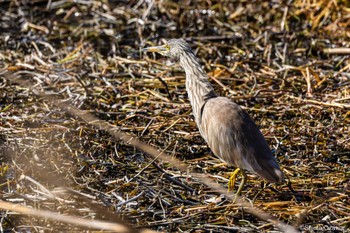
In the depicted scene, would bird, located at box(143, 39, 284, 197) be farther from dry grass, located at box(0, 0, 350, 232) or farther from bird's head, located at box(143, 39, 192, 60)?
bird's head, located at box(143, 39, 192, 60)

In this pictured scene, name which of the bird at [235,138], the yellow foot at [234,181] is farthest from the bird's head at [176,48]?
the yellow foot at [234,181]

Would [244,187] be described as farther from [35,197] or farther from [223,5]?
[223,5]

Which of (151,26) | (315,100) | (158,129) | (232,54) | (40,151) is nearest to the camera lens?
(40,151)

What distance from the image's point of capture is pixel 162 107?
17.2 feet

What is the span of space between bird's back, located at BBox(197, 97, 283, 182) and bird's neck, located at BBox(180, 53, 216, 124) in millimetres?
201

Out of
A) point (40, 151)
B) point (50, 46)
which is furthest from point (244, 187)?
point (50, 46)

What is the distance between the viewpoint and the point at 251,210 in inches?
148

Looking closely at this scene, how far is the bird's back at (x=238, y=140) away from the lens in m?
3.80

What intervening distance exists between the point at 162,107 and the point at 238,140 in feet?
4.54

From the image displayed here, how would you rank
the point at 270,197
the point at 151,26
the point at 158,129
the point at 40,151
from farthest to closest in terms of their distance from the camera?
the point at 151,26 → the point at 158,129 → the point at 40,151 → the point at 270,197

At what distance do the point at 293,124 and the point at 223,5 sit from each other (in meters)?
2.39

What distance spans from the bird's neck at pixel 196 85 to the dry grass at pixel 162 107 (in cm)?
33

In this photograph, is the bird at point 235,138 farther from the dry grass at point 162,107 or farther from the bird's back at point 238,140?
the dry grass at point 162,107

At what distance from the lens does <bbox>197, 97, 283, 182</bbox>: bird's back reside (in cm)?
380
